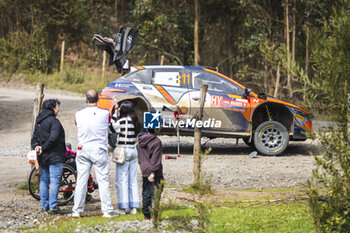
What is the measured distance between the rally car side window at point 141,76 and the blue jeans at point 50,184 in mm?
5355

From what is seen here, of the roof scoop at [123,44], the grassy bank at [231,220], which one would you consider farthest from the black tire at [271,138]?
the grassy bank at [231,220]

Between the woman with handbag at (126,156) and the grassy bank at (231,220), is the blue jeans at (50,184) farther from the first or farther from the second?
the woman with handbag at (126,156)

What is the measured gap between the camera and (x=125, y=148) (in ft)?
27.5

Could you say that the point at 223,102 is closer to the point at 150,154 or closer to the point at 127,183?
the point at 127,183

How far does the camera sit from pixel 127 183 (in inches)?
331

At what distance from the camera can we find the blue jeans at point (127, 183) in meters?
8.39

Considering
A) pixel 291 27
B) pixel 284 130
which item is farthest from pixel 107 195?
pixel 291 27

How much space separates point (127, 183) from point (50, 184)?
3.83ft

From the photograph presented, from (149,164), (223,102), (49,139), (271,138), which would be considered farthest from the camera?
(271,138)

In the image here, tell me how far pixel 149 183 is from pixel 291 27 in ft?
66.4

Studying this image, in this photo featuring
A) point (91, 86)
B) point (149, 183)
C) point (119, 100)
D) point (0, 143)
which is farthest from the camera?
point (91, 86)

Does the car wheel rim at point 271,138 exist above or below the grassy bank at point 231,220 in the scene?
above

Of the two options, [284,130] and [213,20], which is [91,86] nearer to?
[213,20]

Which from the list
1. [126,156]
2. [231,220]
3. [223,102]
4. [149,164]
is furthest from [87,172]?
[223,102]
